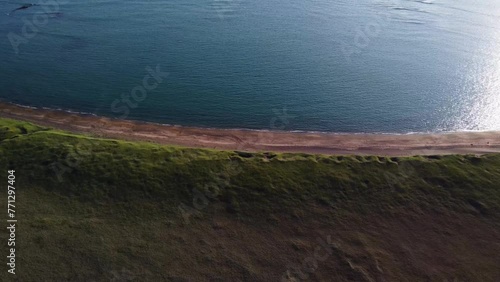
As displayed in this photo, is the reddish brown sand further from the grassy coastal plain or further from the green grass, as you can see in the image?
the green grass

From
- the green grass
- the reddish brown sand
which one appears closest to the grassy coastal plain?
the green grass

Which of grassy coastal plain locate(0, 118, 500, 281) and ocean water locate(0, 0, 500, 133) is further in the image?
ocean water locate(0, 0, 500, 133)

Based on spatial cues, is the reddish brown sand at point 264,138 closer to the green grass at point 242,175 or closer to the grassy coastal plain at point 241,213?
the grassy coastal plain at point 241,213

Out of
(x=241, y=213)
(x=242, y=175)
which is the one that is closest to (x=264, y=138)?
(x=242, y=175)

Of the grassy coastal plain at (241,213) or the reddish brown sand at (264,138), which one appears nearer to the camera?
the grassy coastal plain at (241,213)

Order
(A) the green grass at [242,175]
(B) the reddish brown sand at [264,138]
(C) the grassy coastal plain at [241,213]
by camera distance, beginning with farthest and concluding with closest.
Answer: (B) the reddish brown sand at [264,138], (A) the green grass at [242,175], (C) the grassy coastal plain at [241,213]

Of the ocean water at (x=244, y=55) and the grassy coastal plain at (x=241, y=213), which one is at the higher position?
the ocean water at (x=244, y=55)

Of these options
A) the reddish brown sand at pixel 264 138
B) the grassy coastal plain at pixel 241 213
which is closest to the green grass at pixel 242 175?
the grassy coastal plain at pixel 241 213

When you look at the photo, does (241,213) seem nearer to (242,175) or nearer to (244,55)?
(242,175)
